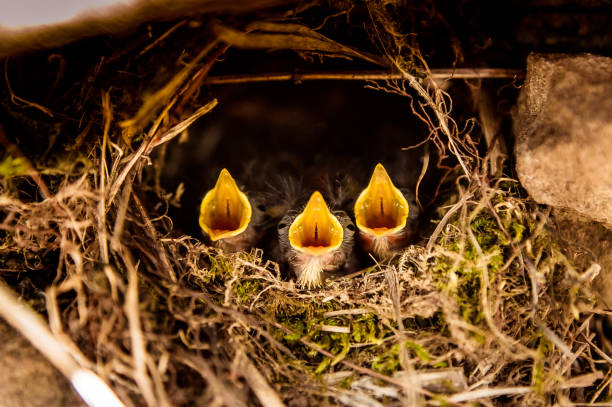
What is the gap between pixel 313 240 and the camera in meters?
1.39

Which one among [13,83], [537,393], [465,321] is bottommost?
[537,393]

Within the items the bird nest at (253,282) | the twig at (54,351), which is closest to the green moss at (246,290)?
the bird nest at (253,282)

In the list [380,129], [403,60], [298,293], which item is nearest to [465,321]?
[298,293]

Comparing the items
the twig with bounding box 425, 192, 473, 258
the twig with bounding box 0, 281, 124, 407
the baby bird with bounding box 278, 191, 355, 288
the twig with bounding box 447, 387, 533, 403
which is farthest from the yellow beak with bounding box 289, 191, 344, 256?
the twig with bounding box 0, 281, 124, 407

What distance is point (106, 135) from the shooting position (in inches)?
41.5

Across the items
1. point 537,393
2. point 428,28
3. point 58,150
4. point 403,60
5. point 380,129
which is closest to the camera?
point 537,393

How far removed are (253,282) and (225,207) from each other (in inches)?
11.0

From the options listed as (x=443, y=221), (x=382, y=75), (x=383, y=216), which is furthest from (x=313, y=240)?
(x=382, y=75)

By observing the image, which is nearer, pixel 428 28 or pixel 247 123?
pixel 428 28

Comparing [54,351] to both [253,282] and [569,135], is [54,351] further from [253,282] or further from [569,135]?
[569,135]

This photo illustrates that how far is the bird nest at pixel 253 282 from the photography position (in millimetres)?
920

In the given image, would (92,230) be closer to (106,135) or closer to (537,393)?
(106,135)

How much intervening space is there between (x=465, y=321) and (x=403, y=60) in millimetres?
686

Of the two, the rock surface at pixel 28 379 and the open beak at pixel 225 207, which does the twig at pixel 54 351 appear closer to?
the rock surface at pixel 28 379
